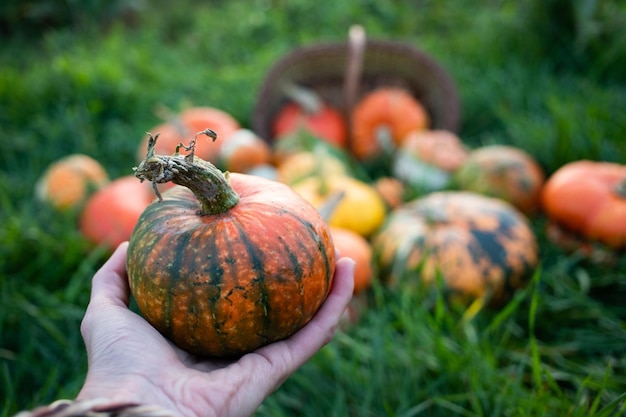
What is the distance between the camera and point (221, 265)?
125 centimetres

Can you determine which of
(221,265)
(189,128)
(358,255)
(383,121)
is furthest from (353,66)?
(221,265)

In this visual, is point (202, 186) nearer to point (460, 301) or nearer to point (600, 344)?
point (460, 301)

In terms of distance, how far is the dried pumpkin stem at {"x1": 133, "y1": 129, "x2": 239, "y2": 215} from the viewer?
3.84ft

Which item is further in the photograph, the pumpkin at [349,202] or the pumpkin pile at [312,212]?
the pumpkin at [349,202]

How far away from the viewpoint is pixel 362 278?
2.52m

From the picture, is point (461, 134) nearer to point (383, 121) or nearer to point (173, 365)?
point (383, 121)

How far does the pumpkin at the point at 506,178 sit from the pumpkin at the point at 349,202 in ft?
1.81

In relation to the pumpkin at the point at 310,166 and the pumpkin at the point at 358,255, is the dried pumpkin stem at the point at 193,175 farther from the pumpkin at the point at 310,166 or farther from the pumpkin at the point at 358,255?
the pumpkin at the point at 310,166

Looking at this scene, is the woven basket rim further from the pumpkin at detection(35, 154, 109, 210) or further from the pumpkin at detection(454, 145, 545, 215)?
the pumpkin at detection(35, 154, 109, 210)

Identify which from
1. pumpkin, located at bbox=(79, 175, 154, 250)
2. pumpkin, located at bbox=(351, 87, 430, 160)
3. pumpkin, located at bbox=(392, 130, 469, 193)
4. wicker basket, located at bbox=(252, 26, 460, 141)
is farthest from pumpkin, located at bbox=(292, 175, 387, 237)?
wicker basket, located at bbox=(252, 26, 460, 141)

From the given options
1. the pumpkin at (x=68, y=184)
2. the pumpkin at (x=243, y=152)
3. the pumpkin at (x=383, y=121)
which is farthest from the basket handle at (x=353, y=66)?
the pumpkin at (x=68, y=184)

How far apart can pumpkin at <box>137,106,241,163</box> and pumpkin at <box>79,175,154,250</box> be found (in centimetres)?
45

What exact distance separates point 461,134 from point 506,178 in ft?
3.75

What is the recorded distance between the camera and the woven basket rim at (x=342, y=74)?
390cm
